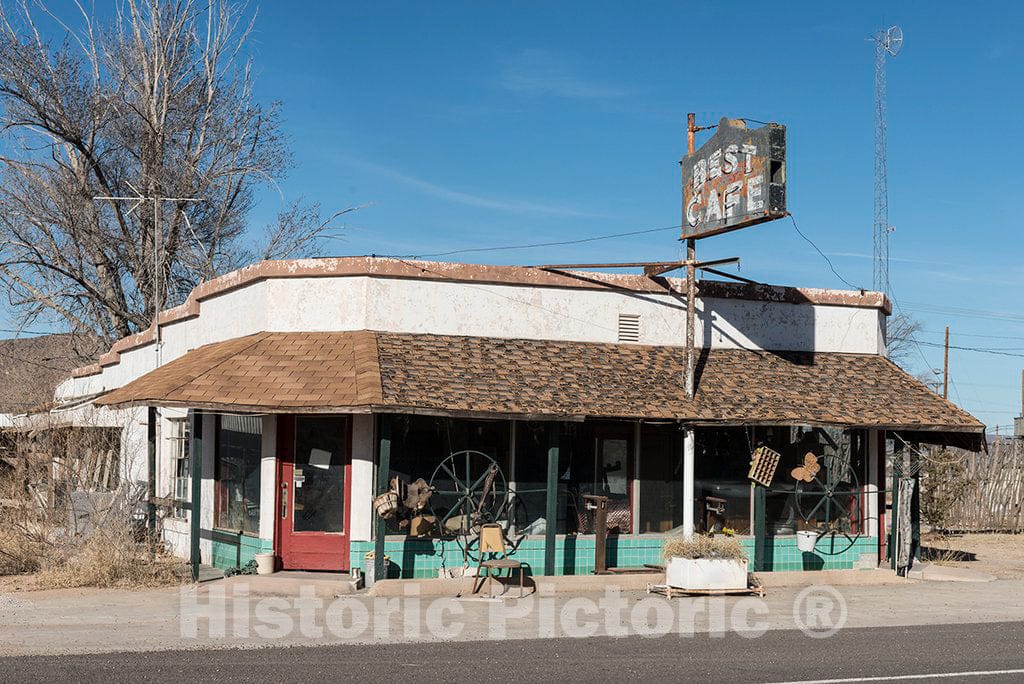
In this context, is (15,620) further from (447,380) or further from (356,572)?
(447,380)

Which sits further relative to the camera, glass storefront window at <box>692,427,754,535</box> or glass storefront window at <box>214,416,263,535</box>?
glass storefront window at <box>692,427,754,535</box>

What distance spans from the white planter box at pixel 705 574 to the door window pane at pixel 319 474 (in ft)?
15.1

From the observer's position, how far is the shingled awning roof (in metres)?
15.0

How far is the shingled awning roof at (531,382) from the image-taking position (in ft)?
49.3

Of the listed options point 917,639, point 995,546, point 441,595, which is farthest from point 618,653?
point 995,546

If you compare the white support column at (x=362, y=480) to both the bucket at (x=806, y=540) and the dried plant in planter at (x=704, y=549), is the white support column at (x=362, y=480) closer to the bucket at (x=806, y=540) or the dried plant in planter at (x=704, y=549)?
the dried plant in planter at (x=704, y=549)

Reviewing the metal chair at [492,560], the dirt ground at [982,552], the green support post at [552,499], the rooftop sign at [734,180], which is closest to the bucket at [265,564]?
the metal chair at [492,560]

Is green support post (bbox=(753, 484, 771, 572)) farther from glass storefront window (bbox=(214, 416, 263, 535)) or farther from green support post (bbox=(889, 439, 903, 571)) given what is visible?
glass storefront window (bbox=(214, 416, 263, 535))

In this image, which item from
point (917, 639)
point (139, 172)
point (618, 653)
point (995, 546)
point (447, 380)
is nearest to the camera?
point (618, 653)

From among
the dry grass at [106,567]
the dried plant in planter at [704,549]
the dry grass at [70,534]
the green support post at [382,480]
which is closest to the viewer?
the green support post at [382,480]

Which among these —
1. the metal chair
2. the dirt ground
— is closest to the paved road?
the metal chair

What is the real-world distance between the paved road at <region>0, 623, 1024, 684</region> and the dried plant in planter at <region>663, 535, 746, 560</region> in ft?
10.8

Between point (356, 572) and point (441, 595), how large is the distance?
1.26 metres

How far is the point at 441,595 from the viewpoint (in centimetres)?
1489
